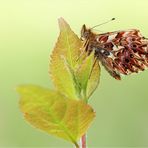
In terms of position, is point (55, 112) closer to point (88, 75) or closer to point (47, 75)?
point (88, 75)

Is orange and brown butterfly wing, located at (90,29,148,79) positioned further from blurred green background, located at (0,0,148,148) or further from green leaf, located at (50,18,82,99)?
blurred green background, located at (0,0,148,148)

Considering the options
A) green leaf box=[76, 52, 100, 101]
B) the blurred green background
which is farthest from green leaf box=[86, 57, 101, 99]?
the blurred green background

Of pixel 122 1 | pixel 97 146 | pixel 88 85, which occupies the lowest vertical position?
pixel 97 146

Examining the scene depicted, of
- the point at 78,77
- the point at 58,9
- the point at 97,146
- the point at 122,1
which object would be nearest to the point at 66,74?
the point at 78,77

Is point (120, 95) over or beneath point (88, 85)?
beneath

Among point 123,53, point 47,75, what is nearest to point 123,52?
point 123,53

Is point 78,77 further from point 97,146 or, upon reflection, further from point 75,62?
point 97,146

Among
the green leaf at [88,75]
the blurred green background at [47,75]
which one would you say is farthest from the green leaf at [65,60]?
the blurred green background at [47,75]
